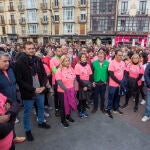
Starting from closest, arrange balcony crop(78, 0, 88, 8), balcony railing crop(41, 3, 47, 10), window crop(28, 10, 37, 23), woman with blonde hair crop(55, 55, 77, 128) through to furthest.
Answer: woman with blonde hair crop(55, 55, 77, 128)
balcony crop(78, 0, 88, 8)
balcony railing crop(41, 3, 47, 10)
window crop(28, 10, 37, 23)

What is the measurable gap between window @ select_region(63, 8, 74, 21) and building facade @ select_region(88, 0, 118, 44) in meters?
4.09

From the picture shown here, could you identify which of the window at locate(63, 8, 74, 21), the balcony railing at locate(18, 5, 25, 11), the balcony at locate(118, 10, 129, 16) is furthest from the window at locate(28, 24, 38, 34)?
the balcony at locate(118, 10, 129, 16)

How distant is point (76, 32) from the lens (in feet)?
107

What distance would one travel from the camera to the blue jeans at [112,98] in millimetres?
4862

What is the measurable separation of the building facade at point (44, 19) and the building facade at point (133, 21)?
6.39 meters

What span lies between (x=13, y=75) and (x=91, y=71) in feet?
7.52

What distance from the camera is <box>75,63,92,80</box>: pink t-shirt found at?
4649 millimetres

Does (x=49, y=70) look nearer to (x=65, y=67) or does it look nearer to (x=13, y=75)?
(x=65, y=67)

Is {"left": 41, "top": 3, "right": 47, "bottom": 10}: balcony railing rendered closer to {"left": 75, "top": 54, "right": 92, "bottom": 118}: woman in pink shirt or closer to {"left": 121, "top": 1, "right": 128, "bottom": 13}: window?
{"left": 121, "top": 1, "right": 128, "bottom": 13}: window

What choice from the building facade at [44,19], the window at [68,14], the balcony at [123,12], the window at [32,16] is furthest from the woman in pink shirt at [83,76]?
the window at [32,16]

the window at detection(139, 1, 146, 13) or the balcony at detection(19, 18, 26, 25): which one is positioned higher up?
the window at detection(139, 1, 146, 13)

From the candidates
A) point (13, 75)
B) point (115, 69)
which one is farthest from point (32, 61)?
point (115, 69)

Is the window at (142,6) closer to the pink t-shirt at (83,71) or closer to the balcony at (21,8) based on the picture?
the balcony at (21,8)

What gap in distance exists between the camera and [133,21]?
2859 cm
